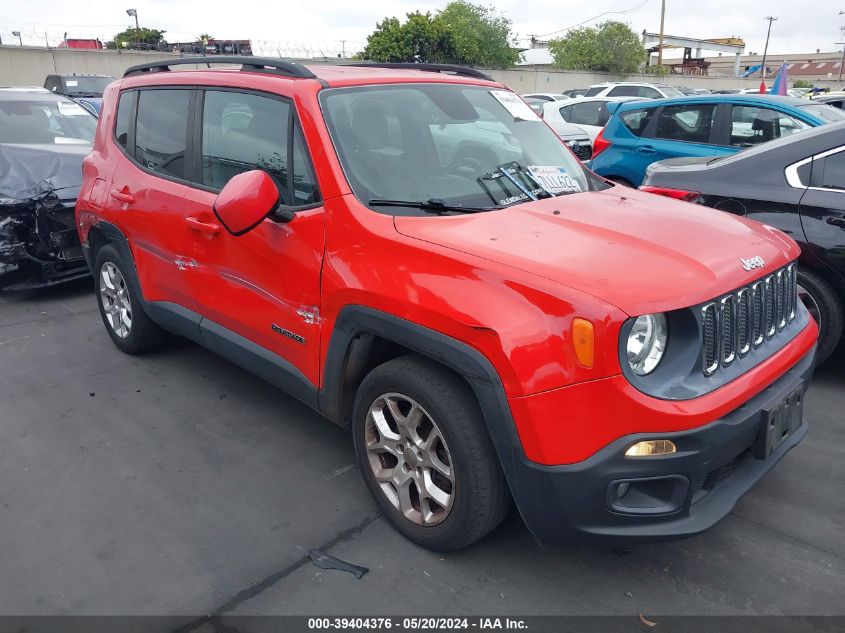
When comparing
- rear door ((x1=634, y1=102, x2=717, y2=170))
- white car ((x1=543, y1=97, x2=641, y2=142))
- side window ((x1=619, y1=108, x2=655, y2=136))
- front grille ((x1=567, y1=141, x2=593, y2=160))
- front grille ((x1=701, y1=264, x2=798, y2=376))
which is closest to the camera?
front grille ((x1=701, y1=264, x2=798, y2=376))

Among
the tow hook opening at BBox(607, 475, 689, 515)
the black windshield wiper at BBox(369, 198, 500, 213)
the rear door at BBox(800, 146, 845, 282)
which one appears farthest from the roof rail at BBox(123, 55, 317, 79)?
the rear door at BBox(800, 146, 845, 282)

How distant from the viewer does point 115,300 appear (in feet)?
15.8

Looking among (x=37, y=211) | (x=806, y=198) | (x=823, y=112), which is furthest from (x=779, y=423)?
(x=823, y=112)

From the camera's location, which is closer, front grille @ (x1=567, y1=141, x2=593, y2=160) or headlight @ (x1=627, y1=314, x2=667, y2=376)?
headlight @ (x1=627, y1=314, x2=667, y2=376)

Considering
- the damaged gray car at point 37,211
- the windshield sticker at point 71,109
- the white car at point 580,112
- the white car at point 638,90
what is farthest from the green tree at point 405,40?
the damaged gray car at point 37,211

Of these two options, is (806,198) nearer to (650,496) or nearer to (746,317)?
(746,317)

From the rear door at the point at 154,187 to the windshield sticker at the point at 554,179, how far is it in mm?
1893

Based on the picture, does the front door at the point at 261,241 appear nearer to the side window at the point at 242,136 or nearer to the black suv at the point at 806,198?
the side window at the point at 242,136

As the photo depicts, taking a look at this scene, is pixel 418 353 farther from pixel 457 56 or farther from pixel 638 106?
pixel 457 56

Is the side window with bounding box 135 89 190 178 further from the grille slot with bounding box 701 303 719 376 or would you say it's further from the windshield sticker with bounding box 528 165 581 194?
the grille slot with bounding box 701 303 719 376

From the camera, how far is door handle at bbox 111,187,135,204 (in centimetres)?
419

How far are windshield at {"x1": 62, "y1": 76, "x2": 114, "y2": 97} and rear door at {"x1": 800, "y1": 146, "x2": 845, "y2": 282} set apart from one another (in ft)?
61.2

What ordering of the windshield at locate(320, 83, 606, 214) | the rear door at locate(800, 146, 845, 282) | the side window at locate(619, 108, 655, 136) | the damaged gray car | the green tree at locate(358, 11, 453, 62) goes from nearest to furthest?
1. the windshield at locate(320, 83, 606, 214)
2. the rear door at locate(800, 146, 845, 282)
3. the damaged gray car
4. the side window at locate(619, 108, 655, 136)
5. the green tree at locate(358, 11, 453, 62)

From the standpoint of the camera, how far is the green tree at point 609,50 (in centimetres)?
5647
